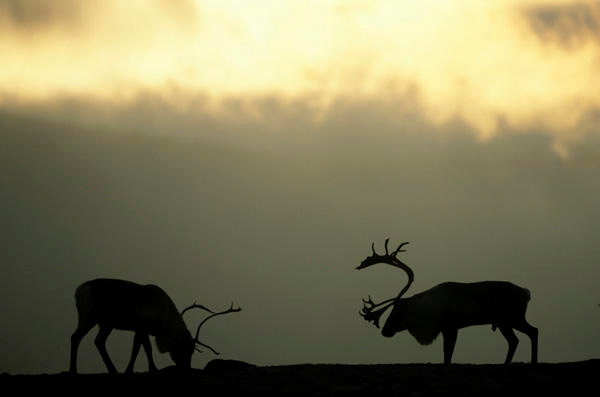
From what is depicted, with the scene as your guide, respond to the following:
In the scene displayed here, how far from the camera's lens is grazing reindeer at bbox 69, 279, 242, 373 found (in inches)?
881

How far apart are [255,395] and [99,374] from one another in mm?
A: 4395

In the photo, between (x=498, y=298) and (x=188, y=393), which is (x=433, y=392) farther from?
(x=498, y=298)

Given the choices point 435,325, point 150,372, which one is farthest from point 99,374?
point 435,325

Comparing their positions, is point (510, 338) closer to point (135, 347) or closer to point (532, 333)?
point (532, 333)

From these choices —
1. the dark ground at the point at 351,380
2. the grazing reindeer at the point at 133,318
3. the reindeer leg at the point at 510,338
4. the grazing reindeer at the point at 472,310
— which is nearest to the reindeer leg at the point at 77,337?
the grazing reindeer at the point at 133,318

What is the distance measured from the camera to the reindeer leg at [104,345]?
21578mm

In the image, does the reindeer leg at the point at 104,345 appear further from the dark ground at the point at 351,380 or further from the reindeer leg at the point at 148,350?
the dark ground at the point at 351,380

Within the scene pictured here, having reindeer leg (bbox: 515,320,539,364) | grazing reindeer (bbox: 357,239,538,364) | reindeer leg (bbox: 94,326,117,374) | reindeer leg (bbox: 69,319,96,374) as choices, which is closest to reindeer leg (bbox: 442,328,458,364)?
grazing reindeer (bbox: 357,239,538,364)

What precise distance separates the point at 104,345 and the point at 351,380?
6257 millimetres

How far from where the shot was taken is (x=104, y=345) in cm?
2223

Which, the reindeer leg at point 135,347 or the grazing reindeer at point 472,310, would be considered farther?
the grazing reindeer at point 472,310

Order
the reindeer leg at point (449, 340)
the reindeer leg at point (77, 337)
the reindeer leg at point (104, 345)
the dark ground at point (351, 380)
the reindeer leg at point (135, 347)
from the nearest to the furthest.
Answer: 1. the dark ground at point (351, 380)
2. the reindeer leg at point (77, 337)
3. the reindeer leg at point (104, 345)
4. the reindeer leg at point (135, 347)
5. the reindeer leg at point (449, 340)

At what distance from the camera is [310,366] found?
20.0 meters

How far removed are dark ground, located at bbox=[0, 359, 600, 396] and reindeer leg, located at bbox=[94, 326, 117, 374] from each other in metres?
1.25
